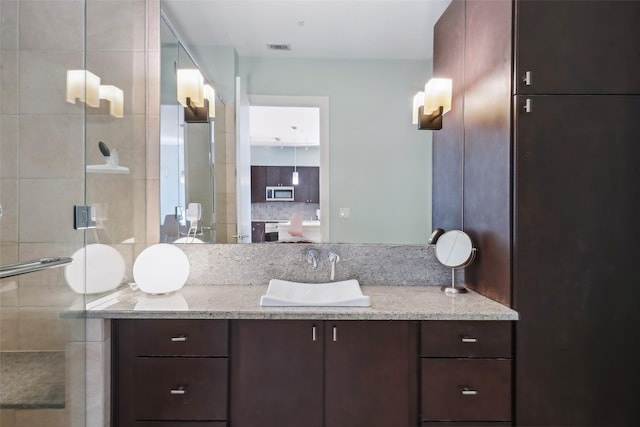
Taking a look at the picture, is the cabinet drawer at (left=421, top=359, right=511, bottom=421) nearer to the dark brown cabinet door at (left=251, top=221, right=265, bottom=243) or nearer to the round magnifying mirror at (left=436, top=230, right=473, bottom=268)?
the round magnifying mirror at (left=436, top=230, right=473, bottom=268)

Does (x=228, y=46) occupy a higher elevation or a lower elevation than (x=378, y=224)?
higher

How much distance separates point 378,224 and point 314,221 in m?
0.35

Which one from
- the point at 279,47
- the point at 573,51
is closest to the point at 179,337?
the point at 279,47

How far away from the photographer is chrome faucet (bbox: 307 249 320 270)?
5.97 ft

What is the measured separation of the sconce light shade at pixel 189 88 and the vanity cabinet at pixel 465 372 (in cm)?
164

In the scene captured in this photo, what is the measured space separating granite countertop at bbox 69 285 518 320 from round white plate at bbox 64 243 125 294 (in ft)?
0.24

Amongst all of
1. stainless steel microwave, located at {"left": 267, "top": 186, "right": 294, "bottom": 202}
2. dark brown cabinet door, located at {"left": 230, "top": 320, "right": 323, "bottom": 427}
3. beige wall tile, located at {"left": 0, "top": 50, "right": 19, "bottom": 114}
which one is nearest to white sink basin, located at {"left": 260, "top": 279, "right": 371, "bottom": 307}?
dark brown cabinet door, located at {"left": 230, "top": 320, "right": 323, "bottom": 427}

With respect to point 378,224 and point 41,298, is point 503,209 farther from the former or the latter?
point 41,298

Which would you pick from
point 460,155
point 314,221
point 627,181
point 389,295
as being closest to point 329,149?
point 314,221

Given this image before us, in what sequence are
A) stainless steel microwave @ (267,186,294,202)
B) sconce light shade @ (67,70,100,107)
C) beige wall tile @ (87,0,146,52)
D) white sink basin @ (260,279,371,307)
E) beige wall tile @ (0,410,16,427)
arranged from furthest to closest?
stainless steel microwave @ (267,186,294,202) < beige wall tile @ (87,0,146,52) < white sink basin @ (260,279,371,307) < sconce light shade @ (67,70,100,107) < beige wall tile @ (0,410,16,427)

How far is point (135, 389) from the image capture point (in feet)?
4.64

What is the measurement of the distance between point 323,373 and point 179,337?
24.2 inches

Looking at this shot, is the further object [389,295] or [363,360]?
[389,295]

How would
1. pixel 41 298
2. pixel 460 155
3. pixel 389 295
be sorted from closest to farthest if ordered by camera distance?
pixel 41 298 → pixel 389 295 → pixel 460 155
